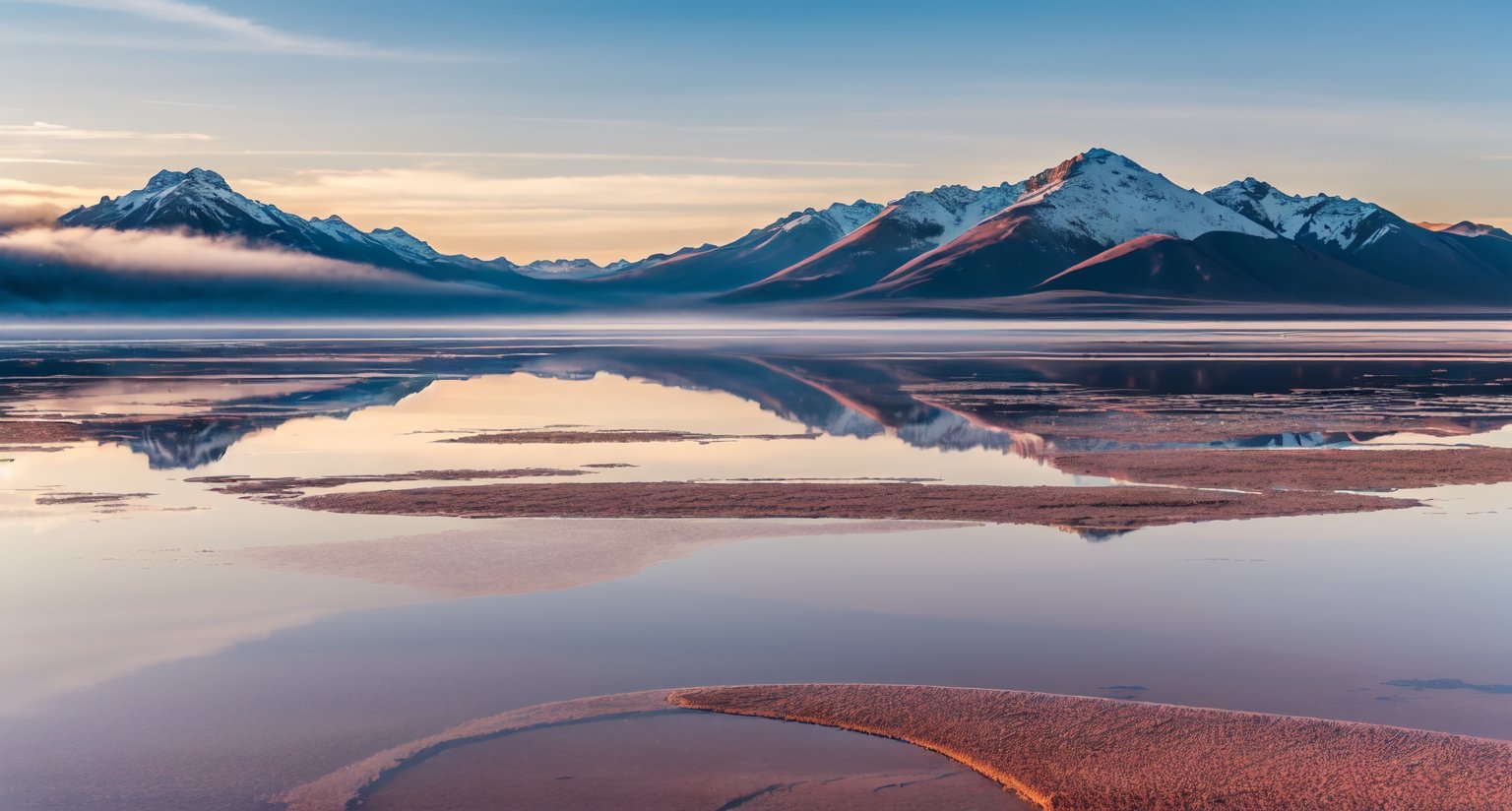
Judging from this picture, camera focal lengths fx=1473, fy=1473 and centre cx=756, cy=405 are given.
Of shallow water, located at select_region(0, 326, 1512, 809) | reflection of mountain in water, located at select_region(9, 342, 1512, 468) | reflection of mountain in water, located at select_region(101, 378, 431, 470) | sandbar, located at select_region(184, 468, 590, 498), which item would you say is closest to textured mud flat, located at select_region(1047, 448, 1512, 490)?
shallow water, located at select_region(0, 326, 1512, 809)

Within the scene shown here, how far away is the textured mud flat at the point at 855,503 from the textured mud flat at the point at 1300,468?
1.26 m

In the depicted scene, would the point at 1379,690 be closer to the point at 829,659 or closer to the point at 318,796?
the point at 829,659

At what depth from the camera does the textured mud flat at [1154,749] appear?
854 cm

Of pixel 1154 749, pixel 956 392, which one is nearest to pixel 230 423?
pixel 956 392

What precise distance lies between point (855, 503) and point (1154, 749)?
33.9 ft

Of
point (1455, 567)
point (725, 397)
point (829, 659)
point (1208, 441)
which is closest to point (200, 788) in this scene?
point (829, 659)

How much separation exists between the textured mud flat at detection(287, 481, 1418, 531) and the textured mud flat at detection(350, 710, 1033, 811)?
888cm

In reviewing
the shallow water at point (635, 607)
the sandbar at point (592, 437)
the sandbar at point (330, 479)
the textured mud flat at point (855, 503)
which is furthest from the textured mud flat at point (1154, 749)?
the sandbar at point (592, 437)

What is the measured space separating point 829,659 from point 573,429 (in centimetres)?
1941

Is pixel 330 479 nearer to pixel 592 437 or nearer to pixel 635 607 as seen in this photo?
pixel 592 437

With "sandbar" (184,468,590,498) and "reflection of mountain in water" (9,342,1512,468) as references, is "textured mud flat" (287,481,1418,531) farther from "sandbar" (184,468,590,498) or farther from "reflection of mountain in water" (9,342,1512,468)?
"reflection of mountain in water" (9,342,1512,468)

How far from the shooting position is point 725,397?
4053cm

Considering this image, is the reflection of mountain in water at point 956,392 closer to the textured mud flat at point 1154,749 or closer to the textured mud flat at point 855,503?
the textured mud flat at point 855,503

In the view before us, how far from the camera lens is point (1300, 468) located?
23.0m
